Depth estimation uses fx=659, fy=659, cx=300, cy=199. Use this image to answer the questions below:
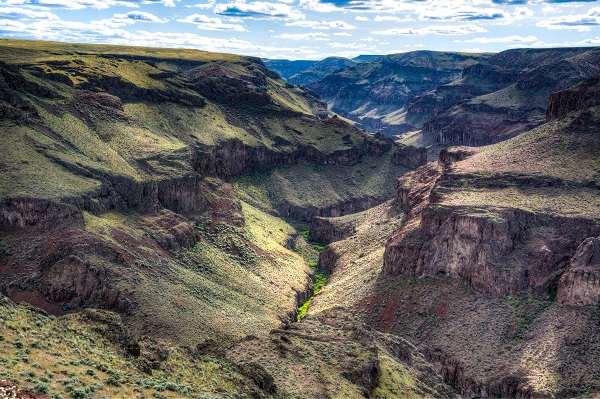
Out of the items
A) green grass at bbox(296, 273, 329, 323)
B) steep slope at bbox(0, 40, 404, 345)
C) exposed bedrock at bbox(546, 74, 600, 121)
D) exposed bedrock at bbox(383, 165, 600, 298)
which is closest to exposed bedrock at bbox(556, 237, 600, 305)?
exposed bedrock at bbox(383, 165, 600, 298)

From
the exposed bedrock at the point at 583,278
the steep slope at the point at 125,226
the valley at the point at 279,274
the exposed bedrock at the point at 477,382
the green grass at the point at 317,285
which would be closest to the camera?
the valley at the point at 279,274

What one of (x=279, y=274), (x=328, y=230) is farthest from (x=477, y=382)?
(x=328, y=230)

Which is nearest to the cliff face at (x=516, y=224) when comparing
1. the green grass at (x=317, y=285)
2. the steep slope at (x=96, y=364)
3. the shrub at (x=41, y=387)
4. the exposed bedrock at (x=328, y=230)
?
the green grass at (x=317, y=285)

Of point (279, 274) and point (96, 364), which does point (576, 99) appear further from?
point (96, 364)

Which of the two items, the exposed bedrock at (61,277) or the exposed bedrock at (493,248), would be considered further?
the exposed bedrock at (493,248)

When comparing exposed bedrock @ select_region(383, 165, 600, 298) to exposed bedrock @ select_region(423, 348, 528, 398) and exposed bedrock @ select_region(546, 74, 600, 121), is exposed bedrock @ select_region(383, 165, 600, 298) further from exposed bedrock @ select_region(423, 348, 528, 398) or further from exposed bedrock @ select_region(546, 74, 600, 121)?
exposed bedrock @ select_region(546, 74, 600, 121)

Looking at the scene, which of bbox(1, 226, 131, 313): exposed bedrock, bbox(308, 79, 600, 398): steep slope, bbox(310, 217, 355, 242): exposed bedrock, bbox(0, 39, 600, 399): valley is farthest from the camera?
bbox(310, 217, 355, 242): exposed bedrock

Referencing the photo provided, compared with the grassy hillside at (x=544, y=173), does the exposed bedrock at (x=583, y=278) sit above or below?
below

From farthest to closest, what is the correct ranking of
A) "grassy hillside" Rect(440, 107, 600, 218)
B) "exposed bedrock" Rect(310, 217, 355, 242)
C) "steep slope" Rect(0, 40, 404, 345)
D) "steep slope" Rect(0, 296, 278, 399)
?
1. "exposed bedrock" Rect(310, 217, 355, 242)
2. "grassy hillside" Rect(440, 107, 600, 218)
3. "steep slope" Rect(0, 40, 404, 345)
4. "steep slope" Rect(0, 296, 278, 399)

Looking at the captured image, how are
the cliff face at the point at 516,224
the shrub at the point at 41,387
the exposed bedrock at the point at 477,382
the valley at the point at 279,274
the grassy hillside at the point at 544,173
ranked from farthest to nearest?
the grassy hillside at the point at 544,173, the cliff face at the point at 516,224, the exposed bedrock at the point at 477,382, the valley at the point at 279,274, the shrub at the point at 41,387

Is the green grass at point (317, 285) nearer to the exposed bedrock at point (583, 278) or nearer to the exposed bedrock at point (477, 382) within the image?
the exposed bedrock at point (477, 382)
